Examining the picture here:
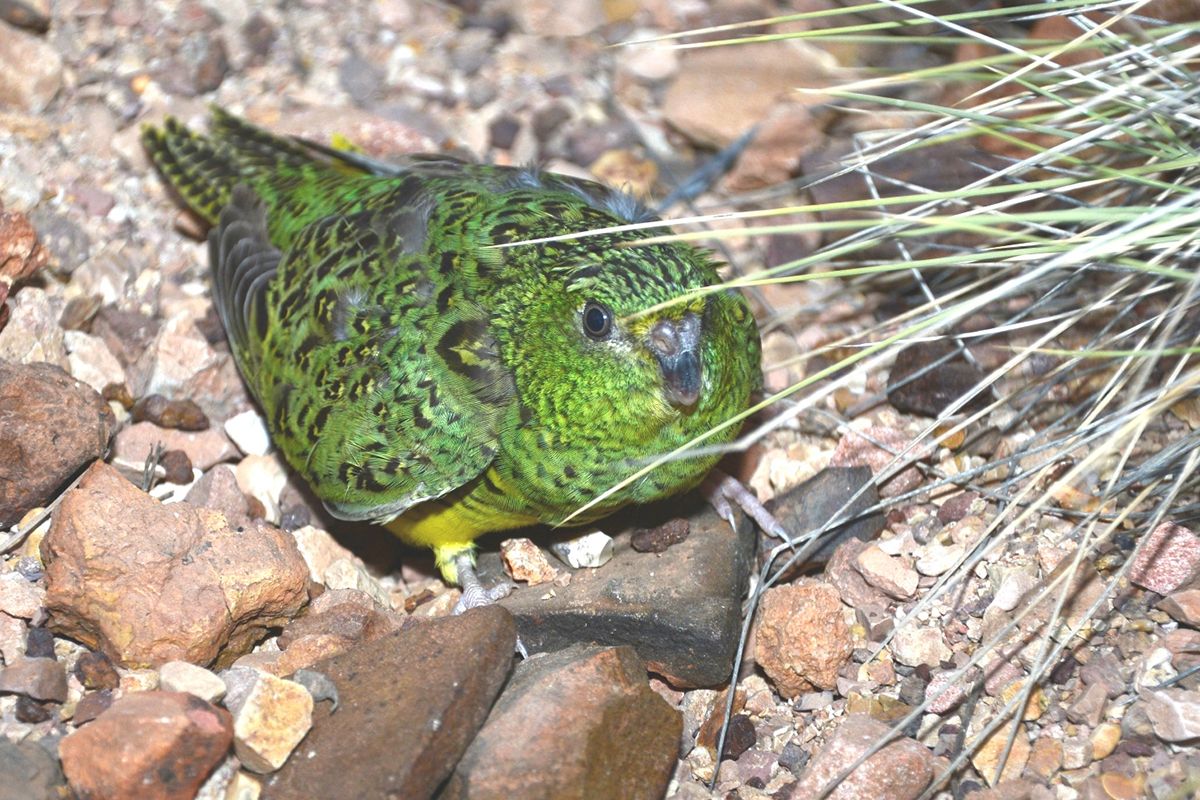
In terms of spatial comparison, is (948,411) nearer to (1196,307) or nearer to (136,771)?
(1196,307)

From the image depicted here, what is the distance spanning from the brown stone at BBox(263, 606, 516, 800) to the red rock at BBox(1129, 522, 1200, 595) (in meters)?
2.05

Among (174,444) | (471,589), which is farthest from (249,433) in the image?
(471,589)

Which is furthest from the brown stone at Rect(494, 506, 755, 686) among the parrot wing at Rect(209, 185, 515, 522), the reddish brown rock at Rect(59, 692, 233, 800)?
the reddish brown rock at Rect(59, 692, 233, 800)

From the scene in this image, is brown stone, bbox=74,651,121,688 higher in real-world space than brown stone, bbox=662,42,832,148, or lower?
lower

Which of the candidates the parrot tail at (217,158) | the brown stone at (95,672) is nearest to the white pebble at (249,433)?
the parrot tail at (217,158)

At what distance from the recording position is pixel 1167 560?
3938 mm

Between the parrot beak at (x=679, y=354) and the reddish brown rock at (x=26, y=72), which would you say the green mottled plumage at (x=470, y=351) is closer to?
the parrot beak at (x=679, y=354)

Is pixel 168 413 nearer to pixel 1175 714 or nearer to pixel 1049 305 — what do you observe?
pixel 1049 305

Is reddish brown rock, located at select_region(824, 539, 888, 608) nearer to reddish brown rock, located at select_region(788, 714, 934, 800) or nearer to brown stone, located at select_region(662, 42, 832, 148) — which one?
reddish brown rock, located at select_region(788, 714, 934, 800)

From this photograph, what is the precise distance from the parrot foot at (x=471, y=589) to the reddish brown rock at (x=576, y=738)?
60 centimetres

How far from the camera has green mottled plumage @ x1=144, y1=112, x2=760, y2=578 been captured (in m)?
4.06

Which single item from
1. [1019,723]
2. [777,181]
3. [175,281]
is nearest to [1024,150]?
[777,181]

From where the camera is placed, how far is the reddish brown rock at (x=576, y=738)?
3609 mm

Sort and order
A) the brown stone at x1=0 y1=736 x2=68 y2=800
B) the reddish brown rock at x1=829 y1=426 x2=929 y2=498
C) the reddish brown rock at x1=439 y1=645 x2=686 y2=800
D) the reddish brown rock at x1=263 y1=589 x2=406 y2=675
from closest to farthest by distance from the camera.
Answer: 1. the brown stone at x1=0 y1=736 x2=68 y2=800
2. the reddish brown rock at x1=439 y1=645 x2=686 y2=800
3. the reddish brown rock at x1=263 y1=589 x2=406 y2=675
4. the reddish brown rock at x1=829 y1=426 x2=929 y2=498
